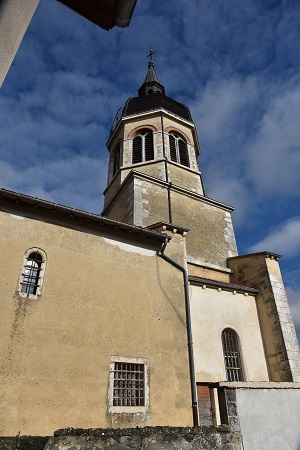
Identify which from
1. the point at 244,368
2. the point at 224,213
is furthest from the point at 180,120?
the point at 244,368

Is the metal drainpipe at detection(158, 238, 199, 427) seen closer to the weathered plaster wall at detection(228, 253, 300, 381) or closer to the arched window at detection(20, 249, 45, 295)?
the arched window at detection(20, 249, 45, 295)

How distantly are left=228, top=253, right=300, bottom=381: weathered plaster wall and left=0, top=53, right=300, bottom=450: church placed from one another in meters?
0.04

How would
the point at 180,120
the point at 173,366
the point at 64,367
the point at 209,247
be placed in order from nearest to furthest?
the point at 64,367
the point at 173,366
the point at 209,247
the point at 180,120

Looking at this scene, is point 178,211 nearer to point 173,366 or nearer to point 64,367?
point 173,366

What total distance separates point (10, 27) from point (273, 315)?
426 inches

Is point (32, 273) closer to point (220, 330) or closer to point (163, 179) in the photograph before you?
point (220, 330)

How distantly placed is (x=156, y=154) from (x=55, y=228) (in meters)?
9.08

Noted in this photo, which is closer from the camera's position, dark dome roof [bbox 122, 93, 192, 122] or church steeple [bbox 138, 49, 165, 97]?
dark dome roof [bbox 122, 93, 192, 122]

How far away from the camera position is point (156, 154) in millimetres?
15867

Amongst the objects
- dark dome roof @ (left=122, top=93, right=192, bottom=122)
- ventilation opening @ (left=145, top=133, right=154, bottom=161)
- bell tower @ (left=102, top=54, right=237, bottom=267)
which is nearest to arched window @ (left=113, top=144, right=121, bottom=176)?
bell tower @ (left=102, top=54, right=237, bottom=267)

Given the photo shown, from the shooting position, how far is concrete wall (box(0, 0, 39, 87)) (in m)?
1.78

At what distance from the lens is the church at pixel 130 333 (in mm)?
5918

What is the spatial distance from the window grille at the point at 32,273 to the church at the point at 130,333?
0.9 inches

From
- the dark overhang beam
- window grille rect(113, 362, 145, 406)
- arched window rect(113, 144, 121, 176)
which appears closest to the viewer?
the dark overhang beam
